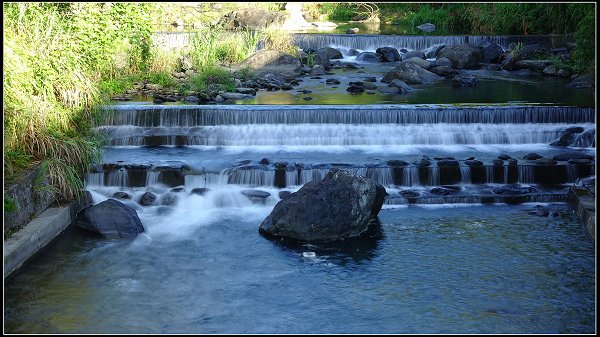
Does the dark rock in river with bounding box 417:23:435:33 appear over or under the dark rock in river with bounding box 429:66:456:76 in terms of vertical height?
over

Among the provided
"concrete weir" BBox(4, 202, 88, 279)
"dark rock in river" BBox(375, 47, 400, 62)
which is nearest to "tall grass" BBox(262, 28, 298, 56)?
"dark rock in river" BBox(375, 47, 400, 62)

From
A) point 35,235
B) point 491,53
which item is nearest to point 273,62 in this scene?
point 491,53

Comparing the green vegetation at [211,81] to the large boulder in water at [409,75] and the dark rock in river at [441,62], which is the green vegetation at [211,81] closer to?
the large boulder in water at [409,75]

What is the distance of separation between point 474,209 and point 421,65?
10.4 metres

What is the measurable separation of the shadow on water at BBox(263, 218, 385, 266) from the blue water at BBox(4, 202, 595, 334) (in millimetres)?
26

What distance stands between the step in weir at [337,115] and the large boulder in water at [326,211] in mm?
4409

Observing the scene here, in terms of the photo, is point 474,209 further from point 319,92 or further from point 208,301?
point 319,92

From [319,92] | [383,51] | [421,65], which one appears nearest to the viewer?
[319,92]

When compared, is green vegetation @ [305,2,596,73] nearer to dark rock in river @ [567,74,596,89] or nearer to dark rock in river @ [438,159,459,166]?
dark rock in river @ [567,74,596,89]

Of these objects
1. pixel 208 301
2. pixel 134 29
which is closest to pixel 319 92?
pixel 134 29

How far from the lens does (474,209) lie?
1203 centimetres

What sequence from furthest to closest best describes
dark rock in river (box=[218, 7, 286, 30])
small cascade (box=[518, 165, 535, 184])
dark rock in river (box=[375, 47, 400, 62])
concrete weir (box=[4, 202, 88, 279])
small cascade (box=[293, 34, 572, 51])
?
1. dark rock in river (box=[218, 7, 286, 30])
2. small cascade (box=[293, 34, 572, 51])
3. dark rock in river (box=[375, 47, 400, 62])
4. small cascade (box=[518, 165, 535, 184])
5. concrete weir (box=[4, 202, 88, 279])

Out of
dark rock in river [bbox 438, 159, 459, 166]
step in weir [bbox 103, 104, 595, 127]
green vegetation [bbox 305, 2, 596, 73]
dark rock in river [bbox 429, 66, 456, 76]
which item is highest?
green vegetation [bbox 305, 2, 596, 73]

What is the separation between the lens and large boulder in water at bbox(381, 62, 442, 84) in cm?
2005
